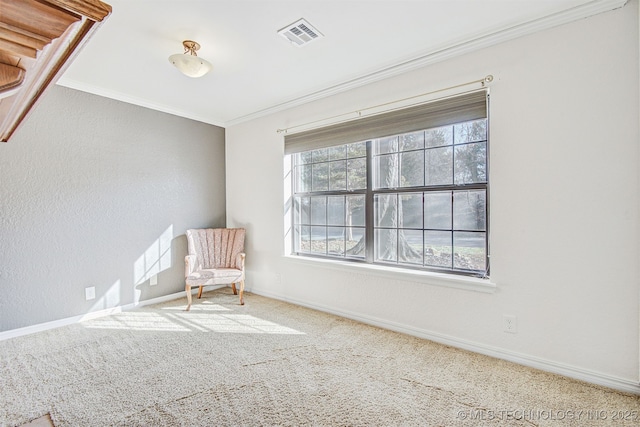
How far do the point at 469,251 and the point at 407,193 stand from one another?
741 mm

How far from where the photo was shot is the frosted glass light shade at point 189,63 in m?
2.33

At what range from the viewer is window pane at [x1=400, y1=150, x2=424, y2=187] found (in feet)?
9.20

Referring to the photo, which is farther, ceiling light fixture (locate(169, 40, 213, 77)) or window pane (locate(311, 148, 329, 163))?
window pane (locate(311, 148, 329, 163))

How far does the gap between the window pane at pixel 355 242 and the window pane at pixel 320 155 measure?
0.89 metres

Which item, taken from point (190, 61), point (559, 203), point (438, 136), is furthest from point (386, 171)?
point (190, 61)

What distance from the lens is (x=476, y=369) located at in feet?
7.09

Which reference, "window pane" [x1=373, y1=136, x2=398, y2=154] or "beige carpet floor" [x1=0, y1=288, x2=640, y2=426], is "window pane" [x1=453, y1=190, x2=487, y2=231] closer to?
"window pane" [x1=373, y1=136, x2=398, y2=154]

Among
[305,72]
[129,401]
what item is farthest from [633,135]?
[129,401]

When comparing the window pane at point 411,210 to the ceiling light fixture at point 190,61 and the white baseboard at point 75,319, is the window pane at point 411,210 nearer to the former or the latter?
the ceiling light fixture at point 190,61

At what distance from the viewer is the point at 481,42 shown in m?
2.33

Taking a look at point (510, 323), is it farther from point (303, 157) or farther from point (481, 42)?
point (303, 157)

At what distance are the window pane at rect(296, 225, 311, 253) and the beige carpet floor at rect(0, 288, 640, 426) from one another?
1104mm

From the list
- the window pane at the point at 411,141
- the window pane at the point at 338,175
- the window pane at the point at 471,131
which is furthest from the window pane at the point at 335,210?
the window pane at the point at 471,131

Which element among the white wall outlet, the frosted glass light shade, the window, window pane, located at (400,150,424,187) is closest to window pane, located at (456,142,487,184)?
the window
